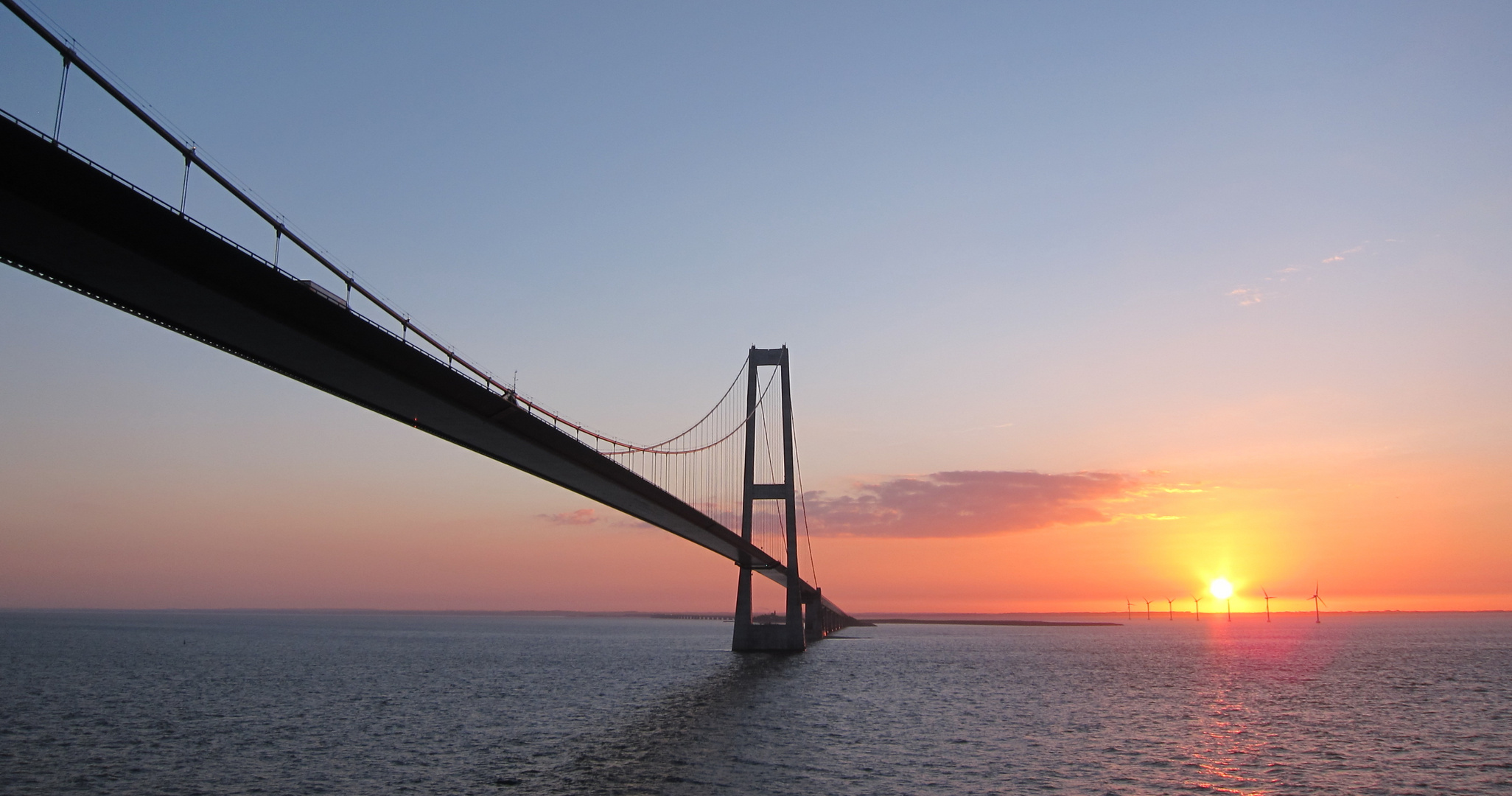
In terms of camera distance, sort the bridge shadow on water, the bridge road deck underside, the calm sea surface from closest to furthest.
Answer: the bridge road deck underside → the bridge shadow on water → the calm sea surface

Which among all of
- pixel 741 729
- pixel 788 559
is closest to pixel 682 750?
pixel 741 729

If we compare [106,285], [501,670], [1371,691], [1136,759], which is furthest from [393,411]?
[1371,691]

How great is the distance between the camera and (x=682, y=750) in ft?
98.2

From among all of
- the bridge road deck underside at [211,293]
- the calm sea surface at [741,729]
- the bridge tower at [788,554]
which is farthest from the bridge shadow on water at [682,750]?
the bridge tower at [788,554]

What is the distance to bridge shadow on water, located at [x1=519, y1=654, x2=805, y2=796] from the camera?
79.3ft

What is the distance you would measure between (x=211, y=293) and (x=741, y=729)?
23.5 m

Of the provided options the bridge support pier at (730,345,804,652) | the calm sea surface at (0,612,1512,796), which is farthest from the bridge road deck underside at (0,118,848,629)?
the bridge support pier at (730,345,804,652)

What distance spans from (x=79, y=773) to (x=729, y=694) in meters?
28.3

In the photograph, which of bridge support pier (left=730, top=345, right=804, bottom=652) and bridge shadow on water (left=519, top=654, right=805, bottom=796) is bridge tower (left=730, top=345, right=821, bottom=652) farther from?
bridge shadow on water (left=519, top=654, right=805, bottom=796)

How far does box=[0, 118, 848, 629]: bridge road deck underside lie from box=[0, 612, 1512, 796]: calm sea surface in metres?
9.58

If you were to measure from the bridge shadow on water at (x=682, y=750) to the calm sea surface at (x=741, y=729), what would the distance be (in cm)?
14

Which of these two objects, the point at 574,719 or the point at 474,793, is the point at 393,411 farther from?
the point at 574,719

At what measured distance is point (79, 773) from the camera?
1015 inches

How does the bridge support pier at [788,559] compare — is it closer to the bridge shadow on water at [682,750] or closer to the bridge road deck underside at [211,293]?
the bridge shadow on water at [682,750]
